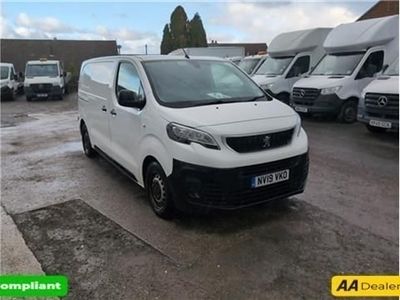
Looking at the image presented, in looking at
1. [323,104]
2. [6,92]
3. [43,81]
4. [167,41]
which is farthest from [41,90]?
[167,41]

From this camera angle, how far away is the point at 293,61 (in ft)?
45.0

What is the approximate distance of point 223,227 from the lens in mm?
4215

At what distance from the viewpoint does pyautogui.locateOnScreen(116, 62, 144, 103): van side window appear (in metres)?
4.82

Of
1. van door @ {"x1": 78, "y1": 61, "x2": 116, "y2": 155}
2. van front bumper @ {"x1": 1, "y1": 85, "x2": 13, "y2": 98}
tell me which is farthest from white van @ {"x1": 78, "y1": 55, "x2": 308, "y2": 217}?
van front bumper @ {"x1": 1, "y1": 85, "x2": 13, "y2": 98}

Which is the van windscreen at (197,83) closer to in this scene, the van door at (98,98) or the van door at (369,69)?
the van door at (98,98)

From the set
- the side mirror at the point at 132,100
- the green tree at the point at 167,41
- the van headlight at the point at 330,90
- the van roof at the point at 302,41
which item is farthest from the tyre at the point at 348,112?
the green tree at the point at 167,41

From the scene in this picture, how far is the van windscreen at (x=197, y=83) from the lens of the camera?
14.9ft

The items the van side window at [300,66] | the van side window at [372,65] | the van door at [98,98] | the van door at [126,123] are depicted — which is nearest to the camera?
the van door at [126,123]

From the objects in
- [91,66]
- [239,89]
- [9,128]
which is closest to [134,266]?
[239,89]

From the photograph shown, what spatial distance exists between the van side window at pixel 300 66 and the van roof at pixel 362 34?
1537mm

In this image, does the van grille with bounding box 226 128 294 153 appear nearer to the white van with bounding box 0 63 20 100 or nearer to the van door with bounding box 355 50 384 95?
the van door with bounding box 355 50 384 95

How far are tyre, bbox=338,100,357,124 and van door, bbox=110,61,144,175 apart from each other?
777 centimetres

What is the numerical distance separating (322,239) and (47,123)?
35.6 feet

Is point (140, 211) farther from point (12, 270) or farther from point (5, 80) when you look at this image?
point (5, 80)
